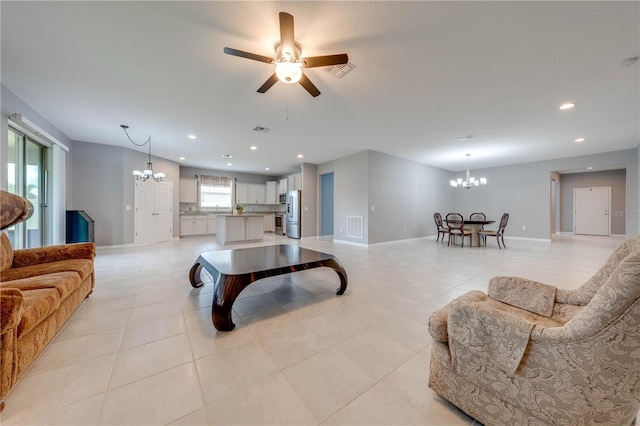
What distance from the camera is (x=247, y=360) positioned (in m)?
1.60

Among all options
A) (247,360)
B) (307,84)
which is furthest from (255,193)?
(247,360)

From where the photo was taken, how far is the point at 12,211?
1.08m

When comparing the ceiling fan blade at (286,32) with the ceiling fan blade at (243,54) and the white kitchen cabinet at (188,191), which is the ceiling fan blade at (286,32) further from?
the white kitchen cabinet at (188,191)

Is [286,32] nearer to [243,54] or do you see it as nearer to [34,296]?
[243,54]

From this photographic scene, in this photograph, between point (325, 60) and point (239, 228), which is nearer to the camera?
point (325, 60)

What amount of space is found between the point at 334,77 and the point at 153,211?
673 centimetres

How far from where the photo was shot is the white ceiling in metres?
1.96

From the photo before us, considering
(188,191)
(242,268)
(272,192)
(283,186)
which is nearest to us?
(242,268)

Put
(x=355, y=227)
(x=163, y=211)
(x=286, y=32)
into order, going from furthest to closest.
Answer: (x=163, y=211), (x=355, y=227), (x=286, y=32)

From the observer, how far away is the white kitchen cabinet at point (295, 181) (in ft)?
28.2

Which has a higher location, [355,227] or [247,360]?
[355,227]

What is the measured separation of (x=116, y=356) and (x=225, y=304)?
76cm

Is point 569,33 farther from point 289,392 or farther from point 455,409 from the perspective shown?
point 289,392

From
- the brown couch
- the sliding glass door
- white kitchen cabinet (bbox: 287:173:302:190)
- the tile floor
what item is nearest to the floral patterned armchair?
the tile floor
